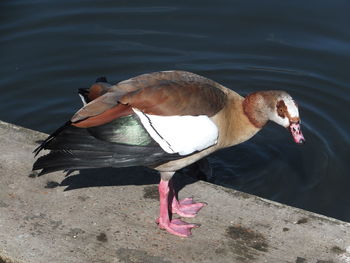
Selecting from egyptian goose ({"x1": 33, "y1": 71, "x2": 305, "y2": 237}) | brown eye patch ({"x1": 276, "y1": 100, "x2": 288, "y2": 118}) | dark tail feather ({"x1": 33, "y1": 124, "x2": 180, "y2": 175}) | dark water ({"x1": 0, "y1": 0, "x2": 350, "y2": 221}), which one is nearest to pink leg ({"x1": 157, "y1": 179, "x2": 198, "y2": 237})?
egyptian goose ({"x1": 33, "y1": 71, "x2": 305, "y2": 237})

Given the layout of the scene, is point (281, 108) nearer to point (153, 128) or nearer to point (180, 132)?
point (180, 132)

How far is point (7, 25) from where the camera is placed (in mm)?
8680

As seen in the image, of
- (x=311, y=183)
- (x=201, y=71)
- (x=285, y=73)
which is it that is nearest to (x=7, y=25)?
(x=201, y=71)

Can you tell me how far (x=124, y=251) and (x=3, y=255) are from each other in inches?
30.8

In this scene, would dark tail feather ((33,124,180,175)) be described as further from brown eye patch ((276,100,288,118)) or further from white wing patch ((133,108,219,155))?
brown eye patch ((276,100,288,118))

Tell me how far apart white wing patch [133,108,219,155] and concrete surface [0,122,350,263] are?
553 millimetres

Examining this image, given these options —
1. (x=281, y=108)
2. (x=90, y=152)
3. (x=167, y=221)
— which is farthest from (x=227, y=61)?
(x=90, y=152)

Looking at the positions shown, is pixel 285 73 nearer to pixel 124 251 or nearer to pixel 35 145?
pixel 35 145

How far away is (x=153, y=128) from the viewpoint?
4.47 meters

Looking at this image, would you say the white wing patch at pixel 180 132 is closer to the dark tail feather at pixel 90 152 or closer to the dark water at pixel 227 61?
the dark tail feather at pixel 90 152

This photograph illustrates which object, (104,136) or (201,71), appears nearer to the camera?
(104,136)

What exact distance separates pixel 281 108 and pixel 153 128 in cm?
94

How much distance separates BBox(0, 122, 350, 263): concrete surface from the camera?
4383 millimetres

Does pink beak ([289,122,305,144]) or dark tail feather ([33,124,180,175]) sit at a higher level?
pink beak ([289,122,305,144])
